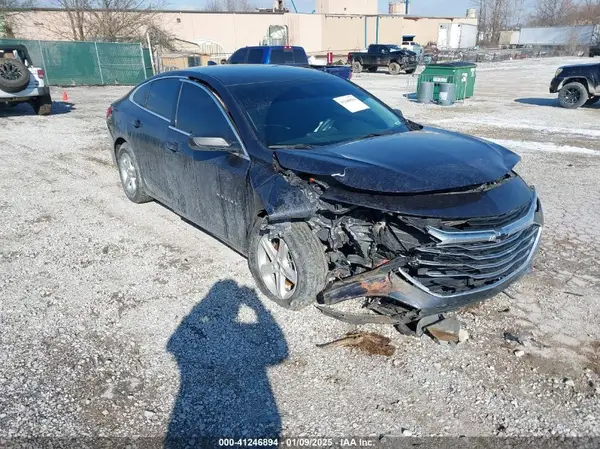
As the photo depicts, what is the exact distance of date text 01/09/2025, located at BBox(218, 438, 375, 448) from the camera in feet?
7.50

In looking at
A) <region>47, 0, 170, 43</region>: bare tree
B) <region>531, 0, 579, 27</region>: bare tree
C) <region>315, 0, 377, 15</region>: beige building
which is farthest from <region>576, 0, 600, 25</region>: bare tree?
<region>47, 0, 170, 43</region>: bare tree

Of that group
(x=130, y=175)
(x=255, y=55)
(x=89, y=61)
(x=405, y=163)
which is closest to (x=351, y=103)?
(x=405, y=163)

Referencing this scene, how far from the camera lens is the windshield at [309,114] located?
3.51m

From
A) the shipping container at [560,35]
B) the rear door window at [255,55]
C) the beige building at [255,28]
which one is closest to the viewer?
the rear door window at [255,55]

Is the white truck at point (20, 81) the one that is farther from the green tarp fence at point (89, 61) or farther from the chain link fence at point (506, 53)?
the chain link fence at point (506, 53)

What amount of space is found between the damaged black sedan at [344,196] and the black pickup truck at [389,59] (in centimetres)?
2614

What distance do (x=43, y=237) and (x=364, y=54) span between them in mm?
28280

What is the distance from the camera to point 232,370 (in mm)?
2795

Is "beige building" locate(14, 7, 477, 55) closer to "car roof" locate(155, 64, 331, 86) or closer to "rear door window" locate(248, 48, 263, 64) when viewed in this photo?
"rear door window" locate(248, 48, 263, 64)

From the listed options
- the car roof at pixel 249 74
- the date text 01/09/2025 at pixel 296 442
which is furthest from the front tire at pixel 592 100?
the date text 01/09/2025 at pixel 296 442

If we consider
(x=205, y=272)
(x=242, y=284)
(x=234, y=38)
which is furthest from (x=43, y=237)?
(x=234, y=38)

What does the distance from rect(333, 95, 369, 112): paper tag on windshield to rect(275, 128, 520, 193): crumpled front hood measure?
24.6 inches

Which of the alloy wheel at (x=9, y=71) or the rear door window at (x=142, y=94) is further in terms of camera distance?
the alloy wheel at (x=9, y=71)

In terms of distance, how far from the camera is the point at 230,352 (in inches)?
116
